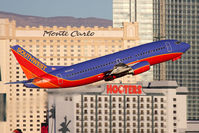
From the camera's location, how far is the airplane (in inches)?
5782

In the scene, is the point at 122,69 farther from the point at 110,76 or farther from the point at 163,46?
the point at 163,46

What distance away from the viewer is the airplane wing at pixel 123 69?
148 metres

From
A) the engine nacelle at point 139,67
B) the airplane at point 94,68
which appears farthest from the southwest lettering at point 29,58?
the engine nacelle at point 139,67

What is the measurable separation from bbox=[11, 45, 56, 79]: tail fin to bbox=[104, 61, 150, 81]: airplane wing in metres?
16.3

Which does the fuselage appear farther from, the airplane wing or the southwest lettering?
the southwest lettering

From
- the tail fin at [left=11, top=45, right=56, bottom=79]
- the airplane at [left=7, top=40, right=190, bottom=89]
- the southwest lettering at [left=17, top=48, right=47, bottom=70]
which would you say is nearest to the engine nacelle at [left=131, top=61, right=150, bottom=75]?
the airplane at [left=7, top=40, right=190, bottom=89]

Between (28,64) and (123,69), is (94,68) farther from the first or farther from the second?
(28,64)

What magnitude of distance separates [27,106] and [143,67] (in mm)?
36446

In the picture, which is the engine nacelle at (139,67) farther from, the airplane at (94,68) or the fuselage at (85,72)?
the fuselage at (85,72)

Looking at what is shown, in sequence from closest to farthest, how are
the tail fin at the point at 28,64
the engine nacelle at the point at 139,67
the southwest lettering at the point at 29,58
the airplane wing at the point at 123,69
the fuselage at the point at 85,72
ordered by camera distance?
the fuselage at the point at 85,72 < the airplane wing at the point at 123,69 < the engine nacelle at the point at 139,67 < the tail fin at the point at 28,64 < the southwest lettering at the point at 29,58

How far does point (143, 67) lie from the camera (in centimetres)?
15088

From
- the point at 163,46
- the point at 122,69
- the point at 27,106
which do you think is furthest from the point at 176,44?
the point at 27,106

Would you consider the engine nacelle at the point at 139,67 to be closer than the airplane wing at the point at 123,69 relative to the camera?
No

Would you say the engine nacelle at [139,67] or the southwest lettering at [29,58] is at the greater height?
the southwest lettering at [29,58]
